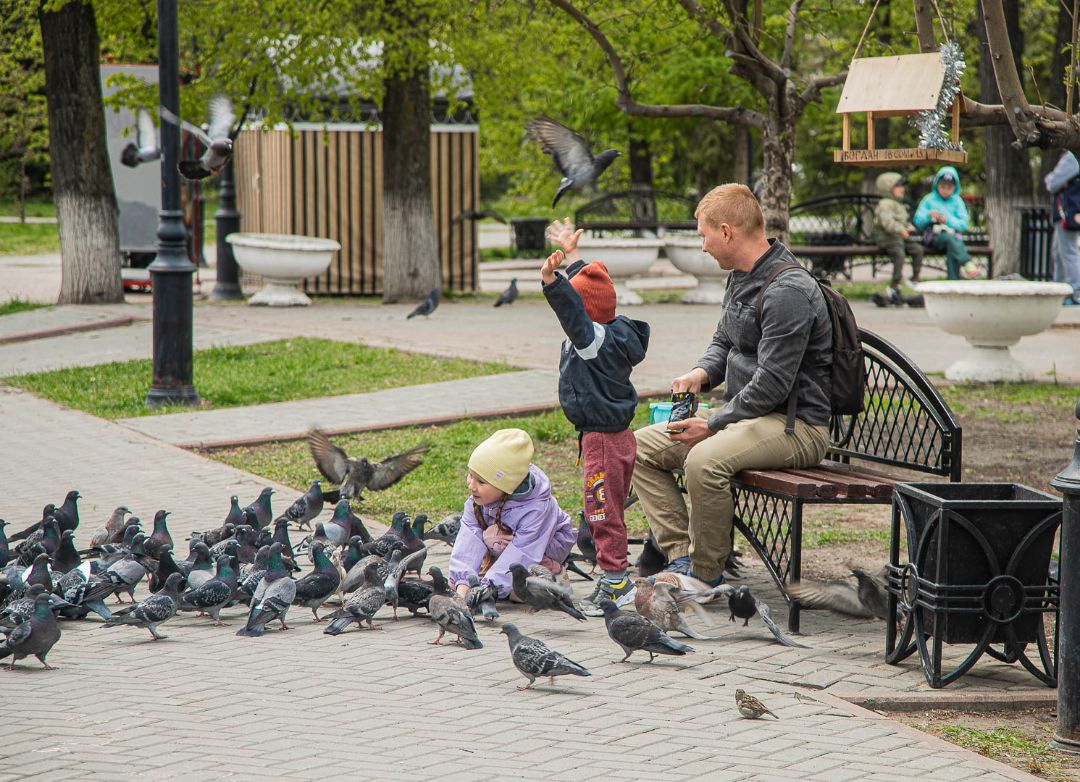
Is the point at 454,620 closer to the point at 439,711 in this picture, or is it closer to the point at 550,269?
the point at 439,711

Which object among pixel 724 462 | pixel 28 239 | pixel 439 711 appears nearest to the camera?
pixel 439 711

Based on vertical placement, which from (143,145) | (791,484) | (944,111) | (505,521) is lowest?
(505,521)

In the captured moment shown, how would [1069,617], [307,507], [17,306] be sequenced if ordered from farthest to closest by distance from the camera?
[17,306], [307,507], [1069,617]

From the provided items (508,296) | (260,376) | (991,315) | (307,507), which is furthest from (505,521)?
(508,296)

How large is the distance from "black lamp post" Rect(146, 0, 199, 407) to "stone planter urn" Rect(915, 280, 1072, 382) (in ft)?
22.2

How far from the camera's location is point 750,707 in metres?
4.89

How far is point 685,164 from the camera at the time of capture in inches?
1486

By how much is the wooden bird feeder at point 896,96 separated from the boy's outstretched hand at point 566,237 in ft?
5.45

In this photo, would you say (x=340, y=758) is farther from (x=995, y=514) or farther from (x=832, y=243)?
(x=832, y=243)

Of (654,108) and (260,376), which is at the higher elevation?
(654,108)

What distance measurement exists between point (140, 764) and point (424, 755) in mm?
932

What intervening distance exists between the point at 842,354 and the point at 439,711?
2.47 meters

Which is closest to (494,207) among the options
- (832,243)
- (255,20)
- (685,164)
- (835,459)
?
(685,164)

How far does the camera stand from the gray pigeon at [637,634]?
18.1ft
